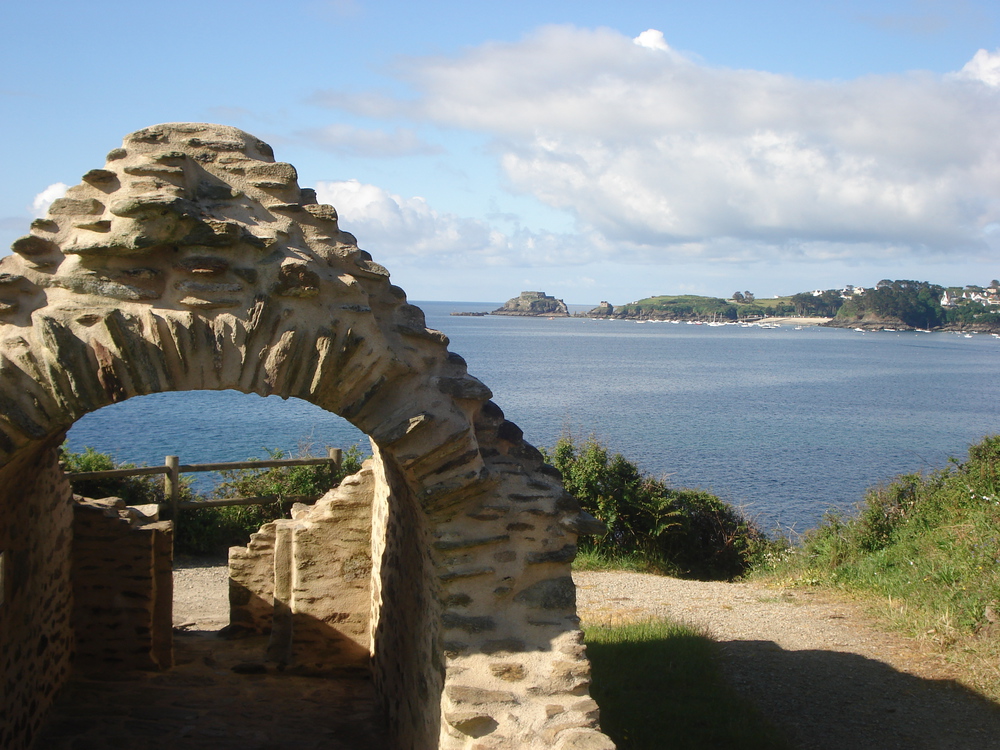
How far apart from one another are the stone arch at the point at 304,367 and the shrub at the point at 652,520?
8.30m

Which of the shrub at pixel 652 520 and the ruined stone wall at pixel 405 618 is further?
the shrub at pixel 652 520

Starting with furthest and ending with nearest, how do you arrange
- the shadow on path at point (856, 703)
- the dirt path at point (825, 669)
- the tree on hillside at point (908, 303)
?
the tree on hillside at point (908, 303) < the dirt path at point (825, 669) < the shadow on path at point (856, 703)

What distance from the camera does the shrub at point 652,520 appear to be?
13.4 metres

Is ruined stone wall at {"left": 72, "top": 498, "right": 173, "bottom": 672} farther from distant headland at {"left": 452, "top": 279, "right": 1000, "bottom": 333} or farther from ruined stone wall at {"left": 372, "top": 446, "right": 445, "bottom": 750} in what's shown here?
distant headland at {"left": 452, "top": 279, "right": 1000, "bottom": 333}

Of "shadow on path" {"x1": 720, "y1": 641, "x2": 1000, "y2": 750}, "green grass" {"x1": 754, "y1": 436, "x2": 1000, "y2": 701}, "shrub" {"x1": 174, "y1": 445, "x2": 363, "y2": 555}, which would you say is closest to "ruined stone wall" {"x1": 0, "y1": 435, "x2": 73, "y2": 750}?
→ "shrub" {"x1": 174, "y1": 445, "x2": 363, "y2": 555}

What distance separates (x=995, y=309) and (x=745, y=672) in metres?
123

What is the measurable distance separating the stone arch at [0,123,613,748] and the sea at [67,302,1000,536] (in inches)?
348

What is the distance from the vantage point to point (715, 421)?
116 feet

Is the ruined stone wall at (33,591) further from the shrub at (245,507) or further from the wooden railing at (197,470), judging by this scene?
the shrub at (245,507)

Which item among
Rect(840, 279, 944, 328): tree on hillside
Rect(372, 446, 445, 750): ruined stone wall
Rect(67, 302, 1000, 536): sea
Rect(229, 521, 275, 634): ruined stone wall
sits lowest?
Rect(67, 302, 1000, 536): sea

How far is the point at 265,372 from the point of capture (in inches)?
170

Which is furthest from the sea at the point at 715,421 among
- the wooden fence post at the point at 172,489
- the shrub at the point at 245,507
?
the wooden fence post at the point at 172,489

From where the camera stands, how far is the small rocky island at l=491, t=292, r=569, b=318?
17750cm

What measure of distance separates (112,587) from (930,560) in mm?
8571
